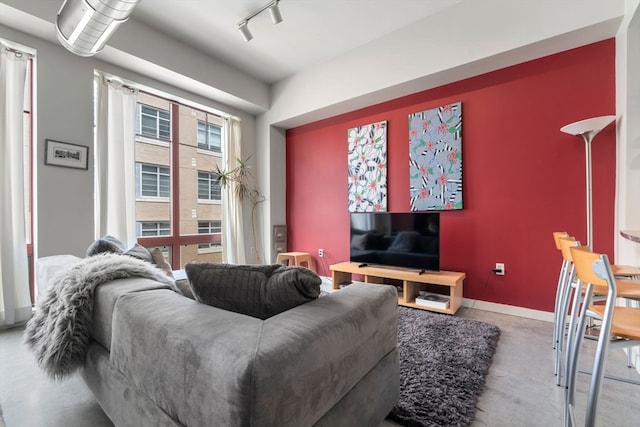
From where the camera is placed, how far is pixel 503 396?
1584mm

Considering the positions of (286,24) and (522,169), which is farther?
(286,24)

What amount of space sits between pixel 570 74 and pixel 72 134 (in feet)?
16.0

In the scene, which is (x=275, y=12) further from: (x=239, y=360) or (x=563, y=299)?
(x=563, y=299)

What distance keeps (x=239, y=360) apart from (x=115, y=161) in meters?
→ 3.47

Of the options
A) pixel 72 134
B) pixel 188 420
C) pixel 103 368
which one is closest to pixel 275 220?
pixel 72 134

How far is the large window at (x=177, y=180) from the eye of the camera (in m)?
3.73

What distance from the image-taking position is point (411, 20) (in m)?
3.12

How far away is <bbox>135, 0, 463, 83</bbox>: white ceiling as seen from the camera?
290cm

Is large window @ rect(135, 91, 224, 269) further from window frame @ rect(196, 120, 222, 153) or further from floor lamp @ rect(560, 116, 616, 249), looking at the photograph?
floor lamp @ rect(560, 116, 616, 249)

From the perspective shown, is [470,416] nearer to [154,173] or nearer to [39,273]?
[39,273]

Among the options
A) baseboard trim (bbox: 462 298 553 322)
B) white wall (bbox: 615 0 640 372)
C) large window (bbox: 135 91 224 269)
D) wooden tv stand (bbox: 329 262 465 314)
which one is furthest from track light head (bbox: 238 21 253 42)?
baseboard trim (bbox: 462 298 553 322)

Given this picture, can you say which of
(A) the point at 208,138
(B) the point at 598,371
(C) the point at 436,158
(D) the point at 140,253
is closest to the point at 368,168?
(C) the point at 436,158

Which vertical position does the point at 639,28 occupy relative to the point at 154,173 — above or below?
above

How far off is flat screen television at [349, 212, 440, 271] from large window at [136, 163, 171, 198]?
2.60 meters
